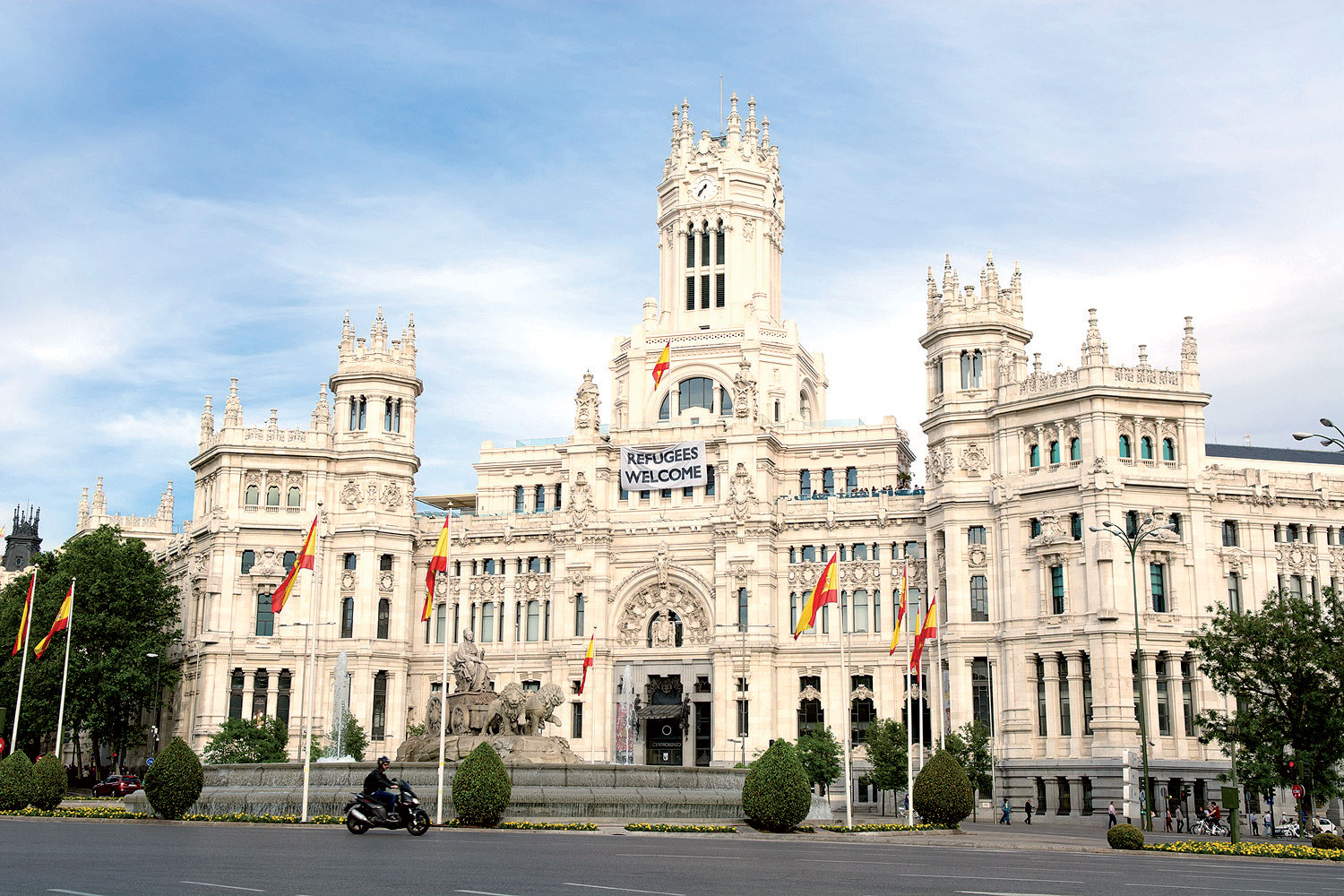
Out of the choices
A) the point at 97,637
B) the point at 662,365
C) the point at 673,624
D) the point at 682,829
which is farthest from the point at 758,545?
the point at 682,829

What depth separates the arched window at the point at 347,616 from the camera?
334 feet

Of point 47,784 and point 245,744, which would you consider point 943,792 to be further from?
point 245,744

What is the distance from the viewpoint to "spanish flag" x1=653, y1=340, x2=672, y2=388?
361 ft

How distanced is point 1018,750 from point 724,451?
30.2 metres

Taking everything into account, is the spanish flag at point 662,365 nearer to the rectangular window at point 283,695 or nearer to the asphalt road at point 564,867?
the rectangular window at point 283,695

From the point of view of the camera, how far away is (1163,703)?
277 ft

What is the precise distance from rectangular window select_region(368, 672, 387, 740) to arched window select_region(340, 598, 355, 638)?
3.78 metres

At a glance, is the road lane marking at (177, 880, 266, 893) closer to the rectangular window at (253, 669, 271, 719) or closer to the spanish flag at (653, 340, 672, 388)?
the rectangular window at (253, 669, 271, 719)

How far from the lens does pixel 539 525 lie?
107312mm

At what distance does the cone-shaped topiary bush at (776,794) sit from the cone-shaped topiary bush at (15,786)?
27.2 m

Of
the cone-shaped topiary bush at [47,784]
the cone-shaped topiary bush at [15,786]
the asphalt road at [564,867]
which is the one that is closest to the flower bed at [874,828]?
the asphalt road at [564,867]

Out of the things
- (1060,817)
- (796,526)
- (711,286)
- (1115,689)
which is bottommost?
(1060,817)

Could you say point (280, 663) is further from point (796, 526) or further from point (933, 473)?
point (933, 473)

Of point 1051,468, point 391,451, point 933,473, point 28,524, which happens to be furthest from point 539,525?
point 28,524
